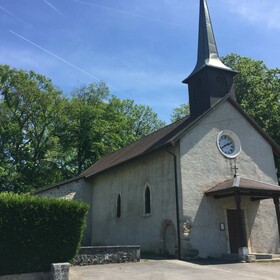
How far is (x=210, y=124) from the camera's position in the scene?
19.7 meters

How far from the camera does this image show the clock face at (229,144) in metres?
19.9

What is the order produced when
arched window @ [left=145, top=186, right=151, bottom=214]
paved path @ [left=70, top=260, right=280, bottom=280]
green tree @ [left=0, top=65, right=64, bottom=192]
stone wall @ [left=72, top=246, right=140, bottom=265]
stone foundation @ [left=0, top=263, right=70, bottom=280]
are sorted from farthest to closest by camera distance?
1. green tree @ [left=0, top=65, right=64, bottom=192]
2. arched window @ [left=145, top=186, right=151, bottom=214]
3. stone wall @ [left=72, top=246, right=140, bottom=265]
4. paved path @ [left=70, top=260, right=280, bottom=280]
5. stone foundation @ [left=0, top=263, right=70, bottom=280]

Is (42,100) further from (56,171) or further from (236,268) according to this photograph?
(236,268)

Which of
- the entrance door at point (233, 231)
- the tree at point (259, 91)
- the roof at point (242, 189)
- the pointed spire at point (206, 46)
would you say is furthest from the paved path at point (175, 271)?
the tree at point (259, 91)

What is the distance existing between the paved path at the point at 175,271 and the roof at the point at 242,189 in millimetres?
3425

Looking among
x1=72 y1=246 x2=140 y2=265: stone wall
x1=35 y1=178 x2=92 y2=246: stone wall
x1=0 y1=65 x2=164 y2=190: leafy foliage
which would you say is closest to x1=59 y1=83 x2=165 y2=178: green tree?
x1=0 y1=65 x2=164 y2=190: leafy foliage

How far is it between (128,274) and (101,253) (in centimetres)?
308

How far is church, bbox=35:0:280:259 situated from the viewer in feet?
57.8

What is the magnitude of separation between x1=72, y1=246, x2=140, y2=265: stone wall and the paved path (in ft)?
1.70

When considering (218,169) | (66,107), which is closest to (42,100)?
(66,107)

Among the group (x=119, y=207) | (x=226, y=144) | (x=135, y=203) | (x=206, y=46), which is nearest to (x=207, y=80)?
(x=206, y=46)

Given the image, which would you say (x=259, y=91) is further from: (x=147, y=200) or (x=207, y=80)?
(x=147, y=200)

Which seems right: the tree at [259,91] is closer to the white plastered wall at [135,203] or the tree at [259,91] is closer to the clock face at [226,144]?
Result: the clock face at [226,144]

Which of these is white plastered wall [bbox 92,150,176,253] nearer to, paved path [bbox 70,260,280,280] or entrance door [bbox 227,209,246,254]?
entrance door [bbox 227,209,246,254]
